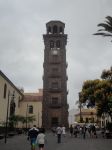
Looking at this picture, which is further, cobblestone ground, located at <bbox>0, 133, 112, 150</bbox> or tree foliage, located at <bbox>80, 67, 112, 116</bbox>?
tree foliage, located at <bbox>80, 67, 112, 116</bbox>

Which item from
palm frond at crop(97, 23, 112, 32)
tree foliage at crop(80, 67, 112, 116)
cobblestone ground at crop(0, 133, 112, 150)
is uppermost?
palm frond at crop(97, 23, 112, 32)

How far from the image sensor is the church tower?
68.9 m

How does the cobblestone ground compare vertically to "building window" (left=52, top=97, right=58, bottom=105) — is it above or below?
below

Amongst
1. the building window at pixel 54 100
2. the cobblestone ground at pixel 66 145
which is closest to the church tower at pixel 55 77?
the building window at pixel 54 100

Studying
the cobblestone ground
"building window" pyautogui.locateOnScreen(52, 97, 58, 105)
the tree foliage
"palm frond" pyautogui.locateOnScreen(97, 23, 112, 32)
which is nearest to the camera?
the cobblestone ground

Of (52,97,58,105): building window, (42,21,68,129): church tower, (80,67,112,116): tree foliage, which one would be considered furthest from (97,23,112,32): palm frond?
(52,97,58,105): building window

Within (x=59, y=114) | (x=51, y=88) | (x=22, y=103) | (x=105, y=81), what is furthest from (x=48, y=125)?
(x=105, y=81)

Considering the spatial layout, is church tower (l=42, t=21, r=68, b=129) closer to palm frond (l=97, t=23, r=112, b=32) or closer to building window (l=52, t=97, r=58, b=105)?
building window (l=52, t=97, r=58, b=105)

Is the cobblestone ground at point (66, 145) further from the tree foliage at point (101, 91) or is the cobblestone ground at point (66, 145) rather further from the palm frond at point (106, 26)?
the tree foliage at point (101, 91)

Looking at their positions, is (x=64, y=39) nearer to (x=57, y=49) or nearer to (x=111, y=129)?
(x=57, y=49)

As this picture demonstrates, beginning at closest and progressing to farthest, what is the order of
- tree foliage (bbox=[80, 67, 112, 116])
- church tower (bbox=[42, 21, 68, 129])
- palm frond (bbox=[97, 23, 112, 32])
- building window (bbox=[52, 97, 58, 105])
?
palm frond (bbox=[97, 23, 112, 32]) → tree foliage (bbox=[80, 67, 112, 116]) → church tower (bbox=[42, 21, 68, 129]) → building window (bbox=[52, 97, 58, 105])

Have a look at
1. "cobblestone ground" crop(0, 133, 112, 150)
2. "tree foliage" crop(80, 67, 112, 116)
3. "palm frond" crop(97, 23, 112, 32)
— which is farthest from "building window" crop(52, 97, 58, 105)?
"palm frond" crop(97, 23, 112, 32)

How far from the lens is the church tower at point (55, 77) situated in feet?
226

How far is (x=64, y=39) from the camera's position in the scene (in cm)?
7244
